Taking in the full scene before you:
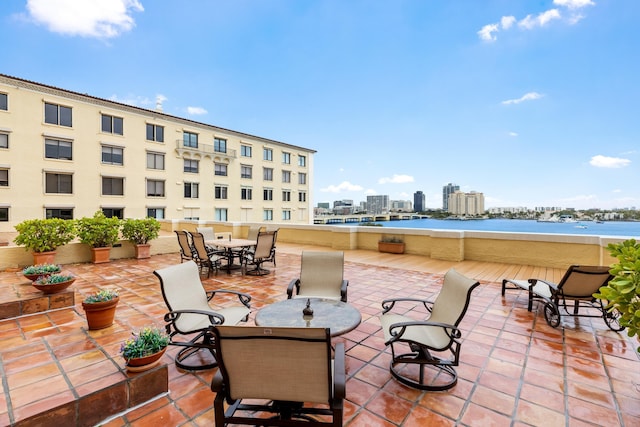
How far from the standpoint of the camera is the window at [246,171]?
27.4 meters

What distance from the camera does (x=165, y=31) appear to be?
12977 mm

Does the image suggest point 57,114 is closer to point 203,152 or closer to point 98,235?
point 203,152

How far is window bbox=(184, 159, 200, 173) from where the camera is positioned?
23.2m

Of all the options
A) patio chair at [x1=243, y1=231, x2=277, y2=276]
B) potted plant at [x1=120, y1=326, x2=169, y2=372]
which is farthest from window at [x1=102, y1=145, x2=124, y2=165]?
potted plant at [x1=120, y1=326, x2=169, y2=372]

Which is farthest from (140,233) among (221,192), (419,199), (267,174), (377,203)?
(419,199)

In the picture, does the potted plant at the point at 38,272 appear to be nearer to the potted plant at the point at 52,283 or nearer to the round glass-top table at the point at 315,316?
the potted plant at the point at 52,283

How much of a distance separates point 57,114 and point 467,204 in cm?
2770

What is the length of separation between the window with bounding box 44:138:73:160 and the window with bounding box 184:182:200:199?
7.39 metres

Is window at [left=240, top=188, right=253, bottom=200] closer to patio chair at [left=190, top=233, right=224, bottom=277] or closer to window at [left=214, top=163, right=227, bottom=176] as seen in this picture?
window at [left=214, top=163, right=227, bottom=176]

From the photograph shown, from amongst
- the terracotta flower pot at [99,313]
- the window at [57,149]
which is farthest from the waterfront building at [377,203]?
the terracotta flower pot at [99,313]

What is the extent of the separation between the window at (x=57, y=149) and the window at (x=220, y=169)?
32.5 feet

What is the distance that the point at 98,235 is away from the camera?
26.0 feet

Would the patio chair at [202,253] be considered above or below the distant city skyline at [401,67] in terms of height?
below

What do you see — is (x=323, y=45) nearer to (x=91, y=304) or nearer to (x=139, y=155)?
(x=139, y=155)
